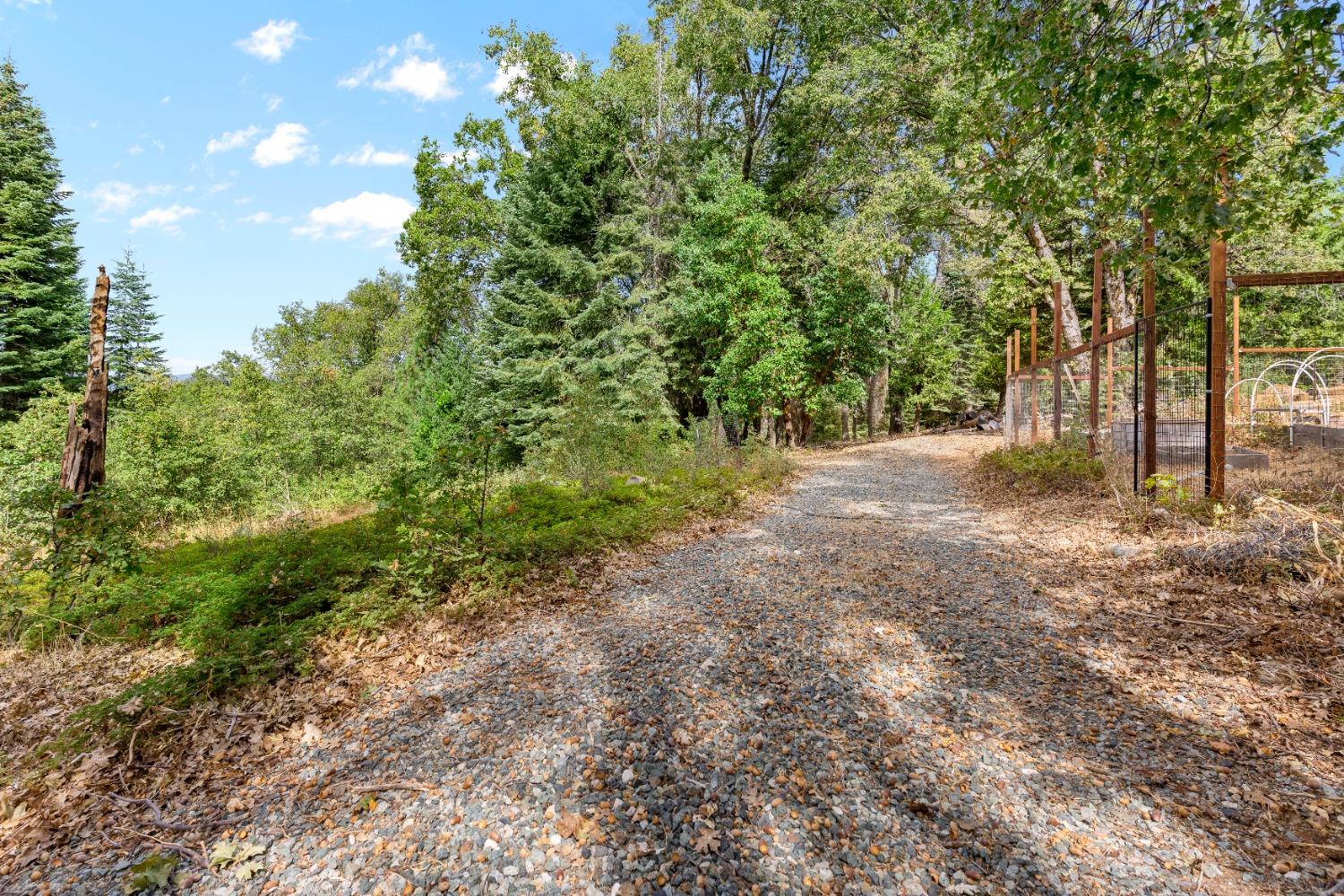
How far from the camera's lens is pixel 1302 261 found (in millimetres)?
16391

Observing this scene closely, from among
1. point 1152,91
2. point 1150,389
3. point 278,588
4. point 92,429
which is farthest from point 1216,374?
point 92,429

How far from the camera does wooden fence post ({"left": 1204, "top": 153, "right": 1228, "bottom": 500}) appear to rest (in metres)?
5.15

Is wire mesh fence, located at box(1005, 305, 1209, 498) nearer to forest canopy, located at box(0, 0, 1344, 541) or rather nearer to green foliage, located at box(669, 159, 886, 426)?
forest canopy, located at box(0, 0, 1344, 541)

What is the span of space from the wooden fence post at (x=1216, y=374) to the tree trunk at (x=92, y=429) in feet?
34.2

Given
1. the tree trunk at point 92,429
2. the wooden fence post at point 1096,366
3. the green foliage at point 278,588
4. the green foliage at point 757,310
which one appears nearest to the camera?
the green foliage at point 278,588

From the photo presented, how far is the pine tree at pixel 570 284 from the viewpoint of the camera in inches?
708

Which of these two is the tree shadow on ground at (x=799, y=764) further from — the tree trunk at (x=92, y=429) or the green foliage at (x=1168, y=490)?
the tree trunk at (x=92, y=429)

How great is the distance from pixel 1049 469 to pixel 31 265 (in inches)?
1141

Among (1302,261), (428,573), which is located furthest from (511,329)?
(1302,261)

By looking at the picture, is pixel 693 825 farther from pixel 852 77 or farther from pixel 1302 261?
pixel 1302 261

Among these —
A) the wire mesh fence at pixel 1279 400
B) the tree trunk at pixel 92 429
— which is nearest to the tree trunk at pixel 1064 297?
the wire mesh fence at pixel 1279 400

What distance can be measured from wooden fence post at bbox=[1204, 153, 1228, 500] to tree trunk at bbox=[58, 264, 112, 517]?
10435 millimetres

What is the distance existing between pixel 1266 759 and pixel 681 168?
2033 centimetres

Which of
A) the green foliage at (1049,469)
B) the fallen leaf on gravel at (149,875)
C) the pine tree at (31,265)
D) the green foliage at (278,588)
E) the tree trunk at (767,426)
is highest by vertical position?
the pine tree at (31,265)
